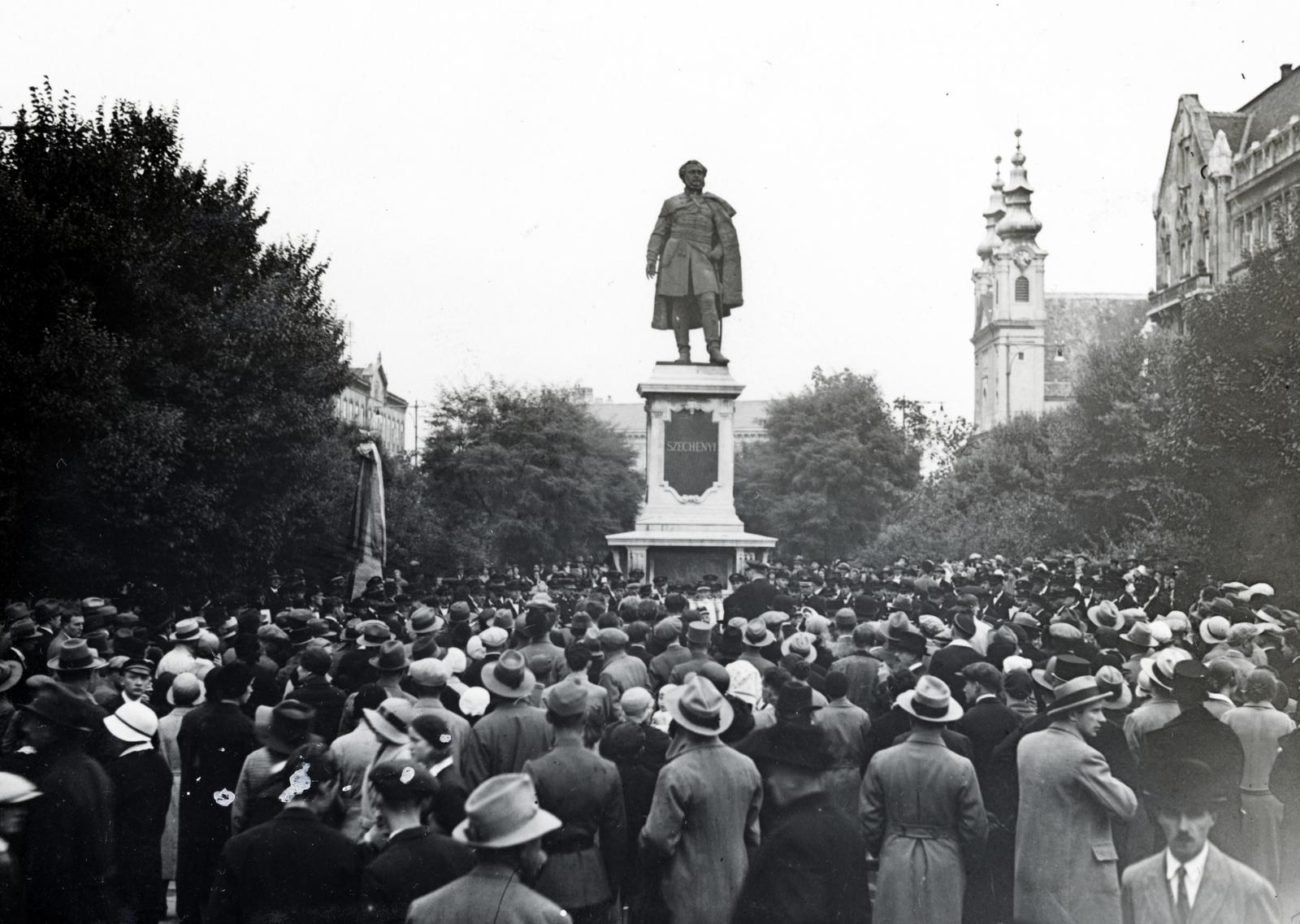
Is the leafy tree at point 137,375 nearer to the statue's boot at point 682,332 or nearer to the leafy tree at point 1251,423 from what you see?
the statue's boot at point 682,332

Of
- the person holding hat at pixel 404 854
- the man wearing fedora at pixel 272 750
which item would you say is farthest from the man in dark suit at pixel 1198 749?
the man wearing fedora at pixel 272 750

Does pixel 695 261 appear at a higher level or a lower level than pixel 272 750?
higher

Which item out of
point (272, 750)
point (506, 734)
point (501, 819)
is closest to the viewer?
point (501, 819)

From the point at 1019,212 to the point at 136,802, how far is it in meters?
105

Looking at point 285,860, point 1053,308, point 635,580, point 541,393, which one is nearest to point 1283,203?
point 541,393

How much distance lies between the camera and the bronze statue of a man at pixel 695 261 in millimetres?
22547

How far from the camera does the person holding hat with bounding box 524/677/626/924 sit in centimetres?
605

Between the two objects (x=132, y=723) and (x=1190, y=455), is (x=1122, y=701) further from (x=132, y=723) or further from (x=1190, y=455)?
(x=1190, y=455)

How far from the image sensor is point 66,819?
5941 millimetres

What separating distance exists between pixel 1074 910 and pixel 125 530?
53.6ft

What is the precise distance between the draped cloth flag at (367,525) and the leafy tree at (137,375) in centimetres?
316

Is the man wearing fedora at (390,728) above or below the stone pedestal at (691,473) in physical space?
below

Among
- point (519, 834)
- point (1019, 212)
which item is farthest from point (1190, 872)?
point (1019, 212)

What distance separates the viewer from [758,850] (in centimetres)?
557
